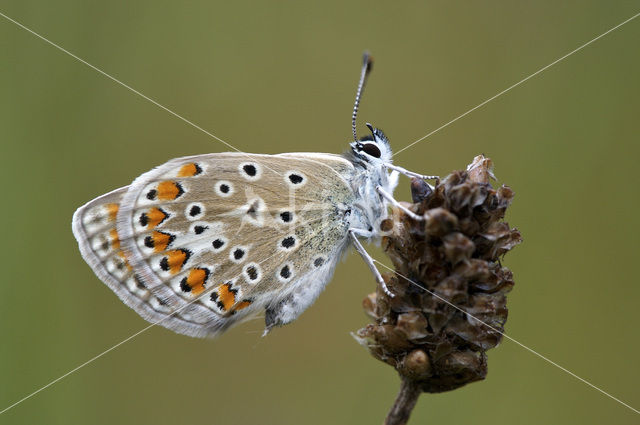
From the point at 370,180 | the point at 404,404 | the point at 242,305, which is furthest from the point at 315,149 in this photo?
the point at 404,404

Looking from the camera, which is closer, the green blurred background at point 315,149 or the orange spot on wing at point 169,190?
the orange spot on wing at point 169,190

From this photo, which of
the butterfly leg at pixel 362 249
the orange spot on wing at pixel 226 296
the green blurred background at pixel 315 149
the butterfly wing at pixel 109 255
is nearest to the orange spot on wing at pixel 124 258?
the butterfly wing at pixel 109 255

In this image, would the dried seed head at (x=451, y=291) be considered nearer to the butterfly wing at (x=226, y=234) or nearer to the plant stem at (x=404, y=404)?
the plant stem at (x=404, y=404)

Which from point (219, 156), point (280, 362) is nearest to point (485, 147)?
point (280, 362)

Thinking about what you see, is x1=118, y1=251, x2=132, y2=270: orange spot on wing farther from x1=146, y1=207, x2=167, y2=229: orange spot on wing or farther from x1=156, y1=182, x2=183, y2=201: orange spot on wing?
x1=156, y1=182, x2=183, y2=201: orange spot on wing

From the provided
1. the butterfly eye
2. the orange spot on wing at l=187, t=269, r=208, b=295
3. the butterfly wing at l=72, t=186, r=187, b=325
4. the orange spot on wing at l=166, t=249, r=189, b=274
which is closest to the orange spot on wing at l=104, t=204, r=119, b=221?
the butterfly wing at l=72, t=186, r=187, b=325

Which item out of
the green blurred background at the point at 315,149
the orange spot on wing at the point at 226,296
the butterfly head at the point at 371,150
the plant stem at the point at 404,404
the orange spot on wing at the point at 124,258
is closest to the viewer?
the plant stem at the point at 404,404
